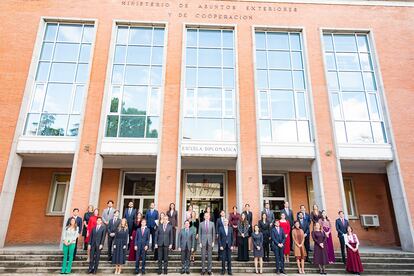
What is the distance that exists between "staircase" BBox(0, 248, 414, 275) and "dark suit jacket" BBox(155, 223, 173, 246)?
104 cm

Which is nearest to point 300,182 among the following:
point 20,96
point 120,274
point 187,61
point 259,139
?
point 259,139

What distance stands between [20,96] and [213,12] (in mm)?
9585

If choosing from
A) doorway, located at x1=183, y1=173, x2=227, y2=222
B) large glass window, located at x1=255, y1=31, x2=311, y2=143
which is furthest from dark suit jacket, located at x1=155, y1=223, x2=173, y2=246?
A: large glass window, located at x1=255, y1=31, x2=311, y2=143

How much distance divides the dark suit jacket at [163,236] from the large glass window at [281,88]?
5852 mm

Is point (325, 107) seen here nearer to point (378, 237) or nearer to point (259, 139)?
point (259, 139)

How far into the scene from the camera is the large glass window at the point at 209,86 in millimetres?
11609

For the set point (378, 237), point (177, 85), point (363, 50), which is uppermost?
point (363, 50)

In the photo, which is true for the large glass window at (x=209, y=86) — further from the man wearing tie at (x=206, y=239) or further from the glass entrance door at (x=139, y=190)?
the man wearing tie at (x=206, y=239)

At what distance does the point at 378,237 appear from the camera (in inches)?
503

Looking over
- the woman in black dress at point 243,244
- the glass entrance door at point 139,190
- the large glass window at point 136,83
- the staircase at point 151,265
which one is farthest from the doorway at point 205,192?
the woman in black dress at point 243,244

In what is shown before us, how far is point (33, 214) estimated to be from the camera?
12.3m

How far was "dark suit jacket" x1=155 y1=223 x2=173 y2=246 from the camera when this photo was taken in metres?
7.71

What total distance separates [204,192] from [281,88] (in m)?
6.20

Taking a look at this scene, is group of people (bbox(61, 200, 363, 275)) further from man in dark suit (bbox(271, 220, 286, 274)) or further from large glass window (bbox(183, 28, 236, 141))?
large glass window (bbox(183, 28, 236, 141))
